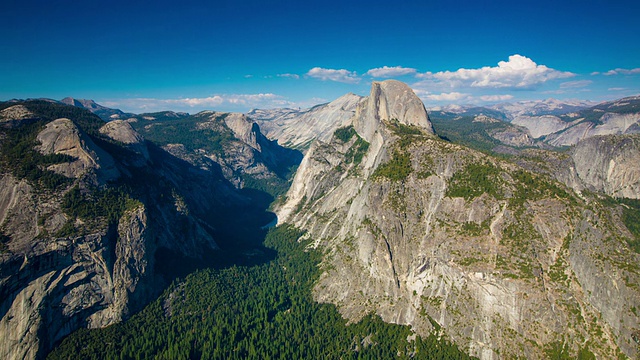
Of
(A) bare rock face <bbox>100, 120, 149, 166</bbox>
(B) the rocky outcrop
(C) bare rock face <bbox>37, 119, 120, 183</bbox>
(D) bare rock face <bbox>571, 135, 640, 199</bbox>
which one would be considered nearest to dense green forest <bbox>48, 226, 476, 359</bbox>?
(C) bare rock face <bbox>37, 119, 120, 183</bbox>

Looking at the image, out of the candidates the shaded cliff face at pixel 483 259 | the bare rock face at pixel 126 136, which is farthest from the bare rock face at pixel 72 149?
the shaded cliff face at pixel 483 259

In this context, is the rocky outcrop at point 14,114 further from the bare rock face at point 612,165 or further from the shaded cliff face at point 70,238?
the bare rock face at point 612,165

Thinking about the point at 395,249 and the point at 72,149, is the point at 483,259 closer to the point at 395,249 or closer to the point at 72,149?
the point at 395,249

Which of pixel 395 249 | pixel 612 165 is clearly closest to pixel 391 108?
pixel 395 249

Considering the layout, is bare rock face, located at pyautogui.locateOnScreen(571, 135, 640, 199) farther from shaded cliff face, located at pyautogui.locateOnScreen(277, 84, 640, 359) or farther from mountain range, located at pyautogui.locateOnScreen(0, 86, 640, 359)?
shaded cliff face, located at pyautogui.locateOnScreen(277, 84, 640, 359)

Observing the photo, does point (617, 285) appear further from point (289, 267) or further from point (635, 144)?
point (635, 144)
